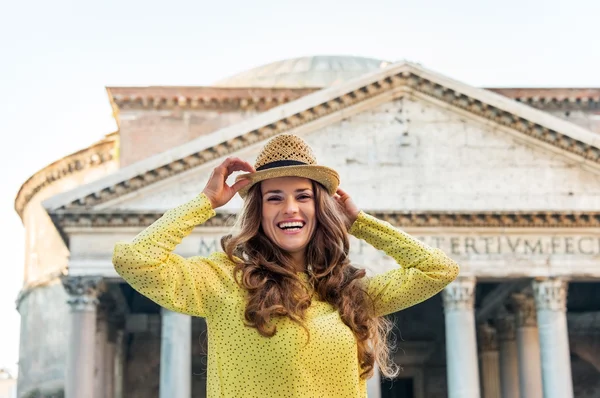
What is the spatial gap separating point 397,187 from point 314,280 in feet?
63.4

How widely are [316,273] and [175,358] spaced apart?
18.6 metres

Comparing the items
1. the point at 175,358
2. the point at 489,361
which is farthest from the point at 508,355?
the point at 175,358

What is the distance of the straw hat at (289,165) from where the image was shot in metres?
3.33

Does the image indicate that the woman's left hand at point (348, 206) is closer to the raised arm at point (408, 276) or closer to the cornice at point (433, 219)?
the raised arm at point (408, 276)

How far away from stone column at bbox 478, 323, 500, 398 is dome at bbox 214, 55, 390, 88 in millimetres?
11593

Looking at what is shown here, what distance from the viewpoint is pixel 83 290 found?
2188 centimetres

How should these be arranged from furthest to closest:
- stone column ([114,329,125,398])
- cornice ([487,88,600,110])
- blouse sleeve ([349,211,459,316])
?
cornice ([487,88,600,110]) → stone column ([114,329,125,398]) → blouse sleeve ([349,211,459,316])

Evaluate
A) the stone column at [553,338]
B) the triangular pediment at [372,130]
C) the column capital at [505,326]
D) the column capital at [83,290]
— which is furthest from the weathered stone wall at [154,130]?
the stone column at [553,338]

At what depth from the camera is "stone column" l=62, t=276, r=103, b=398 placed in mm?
21562

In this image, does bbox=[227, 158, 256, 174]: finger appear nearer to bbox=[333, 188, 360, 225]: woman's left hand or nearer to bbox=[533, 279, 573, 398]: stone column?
bbox=[333, 188, 360, 225]: woman's left hand

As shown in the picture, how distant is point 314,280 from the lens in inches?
133

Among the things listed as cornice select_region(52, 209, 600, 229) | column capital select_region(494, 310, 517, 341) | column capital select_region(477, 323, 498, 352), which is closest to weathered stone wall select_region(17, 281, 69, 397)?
cornice select_region(52, 209, 600, 229)

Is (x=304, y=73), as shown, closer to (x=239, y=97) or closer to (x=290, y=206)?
(x=239, y=97)

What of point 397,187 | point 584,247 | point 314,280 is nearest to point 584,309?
point 584,247
